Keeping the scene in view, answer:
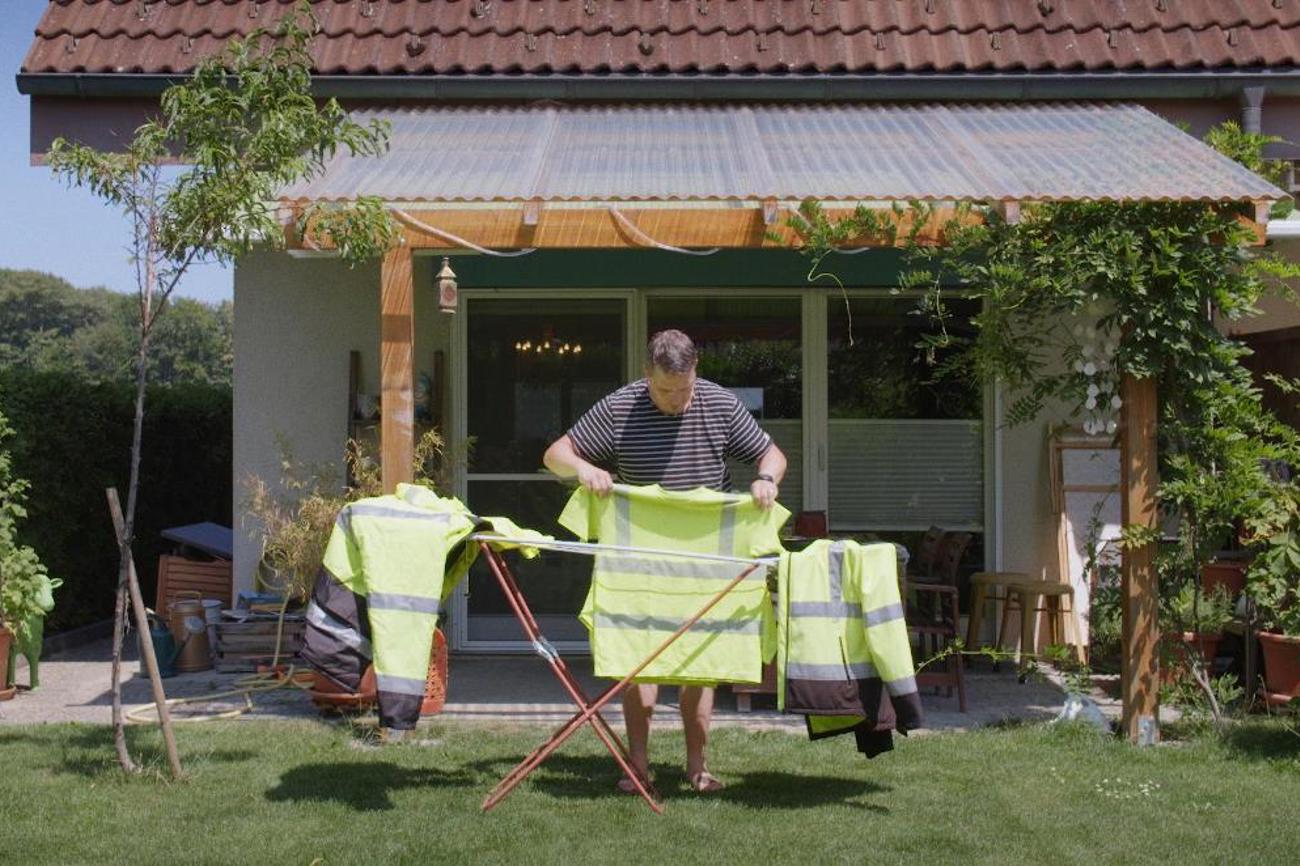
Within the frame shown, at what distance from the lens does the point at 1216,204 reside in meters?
6.99

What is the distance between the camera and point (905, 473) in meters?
9.64

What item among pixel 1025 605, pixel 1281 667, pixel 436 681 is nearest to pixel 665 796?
pixel 436 681

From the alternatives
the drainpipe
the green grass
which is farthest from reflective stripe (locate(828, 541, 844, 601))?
the drainpipe

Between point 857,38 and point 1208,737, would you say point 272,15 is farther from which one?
point 1208,737

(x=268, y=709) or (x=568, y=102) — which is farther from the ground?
(x=568, y=102)

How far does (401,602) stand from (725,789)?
1.57 meters

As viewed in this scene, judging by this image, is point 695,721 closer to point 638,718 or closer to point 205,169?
point 638,718

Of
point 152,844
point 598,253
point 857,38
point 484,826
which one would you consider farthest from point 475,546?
point 857,38

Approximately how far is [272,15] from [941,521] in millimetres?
5654

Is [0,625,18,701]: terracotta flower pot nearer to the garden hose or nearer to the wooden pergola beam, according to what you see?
the garden hose

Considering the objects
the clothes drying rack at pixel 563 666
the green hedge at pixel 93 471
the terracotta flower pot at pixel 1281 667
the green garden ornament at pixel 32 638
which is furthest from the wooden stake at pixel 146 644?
the terracotta flower pot at pixel 1281 667

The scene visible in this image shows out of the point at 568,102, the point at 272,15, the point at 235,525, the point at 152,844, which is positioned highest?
the point at 272,15

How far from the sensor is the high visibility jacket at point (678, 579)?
18.8 ft

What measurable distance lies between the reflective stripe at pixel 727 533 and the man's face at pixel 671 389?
470 millimetres
